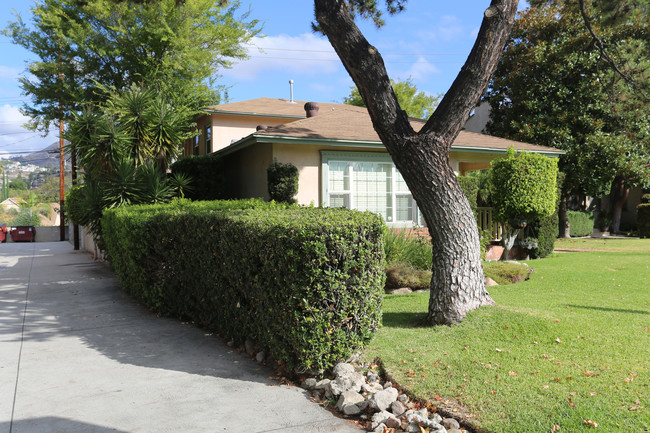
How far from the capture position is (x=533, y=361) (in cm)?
461

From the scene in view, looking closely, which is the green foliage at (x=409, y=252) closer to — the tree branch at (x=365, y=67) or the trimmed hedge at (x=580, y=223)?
the tree branch at (x=365, y=67)

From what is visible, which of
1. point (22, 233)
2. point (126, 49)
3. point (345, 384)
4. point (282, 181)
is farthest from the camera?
point (22, 233)

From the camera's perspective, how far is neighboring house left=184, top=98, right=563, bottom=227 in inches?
507

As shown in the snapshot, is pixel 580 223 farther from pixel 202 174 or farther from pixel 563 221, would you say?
pixel 202 174

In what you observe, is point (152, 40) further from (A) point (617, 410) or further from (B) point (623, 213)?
(B) point (623, 213)

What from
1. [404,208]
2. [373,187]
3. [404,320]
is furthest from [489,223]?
[404,320]

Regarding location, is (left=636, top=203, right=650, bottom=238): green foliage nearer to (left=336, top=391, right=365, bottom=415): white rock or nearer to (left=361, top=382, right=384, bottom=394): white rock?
(left=361, top=382, right=384, bottom=394): white rock

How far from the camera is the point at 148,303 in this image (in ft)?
27.4

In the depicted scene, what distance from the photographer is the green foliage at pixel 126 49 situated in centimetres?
1814

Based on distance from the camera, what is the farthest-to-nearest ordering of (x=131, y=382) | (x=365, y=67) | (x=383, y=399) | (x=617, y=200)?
1. (x=617, y=200)
2. (x=365, y=67)
3. (x=131, y=382)
4. (x=383, y=399)

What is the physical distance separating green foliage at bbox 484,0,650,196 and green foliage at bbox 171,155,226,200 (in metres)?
13.4

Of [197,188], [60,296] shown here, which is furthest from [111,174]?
[60,296]

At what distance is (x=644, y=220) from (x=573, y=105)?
7389 mm

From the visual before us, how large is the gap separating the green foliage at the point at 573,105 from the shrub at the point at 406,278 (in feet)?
46.3
